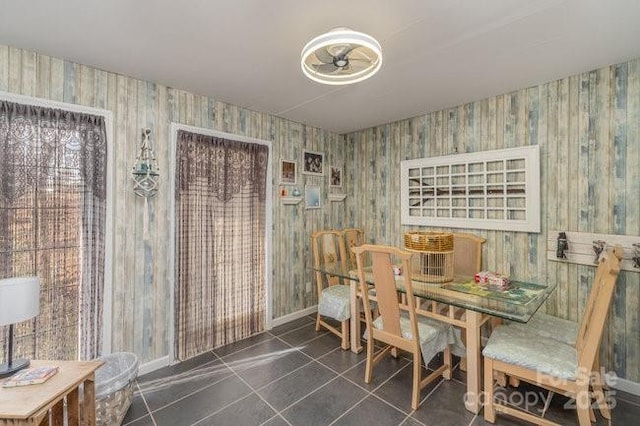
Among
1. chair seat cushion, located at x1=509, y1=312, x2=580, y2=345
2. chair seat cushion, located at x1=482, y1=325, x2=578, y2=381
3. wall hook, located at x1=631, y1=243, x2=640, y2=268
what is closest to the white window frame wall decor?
wall hook, located at x1=631, y1=243, x2=640, y2=268

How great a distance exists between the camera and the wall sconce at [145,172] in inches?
92.7

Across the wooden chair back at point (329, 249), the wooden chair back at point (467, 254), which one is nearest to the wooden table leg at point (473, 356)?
the wooden chair back at point (467, 254)

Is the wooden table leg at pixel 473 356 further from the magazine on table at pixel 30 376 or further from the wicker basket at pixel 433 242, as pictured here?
the magazine on table at pixel 30 376

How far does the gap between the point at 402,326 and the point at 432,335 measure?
226 mm

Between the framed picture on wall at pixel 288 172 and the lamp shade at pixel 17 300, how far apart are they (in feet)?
7.58

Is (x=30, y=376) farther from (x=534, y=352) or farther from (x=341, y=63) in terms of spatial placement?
(x=534, y=352)

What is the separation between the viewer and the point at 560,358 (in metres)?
1.74

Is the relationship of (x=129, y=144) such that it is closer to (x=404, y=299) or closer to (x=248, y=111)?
(x=248, y=111)

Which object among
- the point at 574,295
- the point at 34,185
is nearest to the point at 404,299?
the point at 574,295

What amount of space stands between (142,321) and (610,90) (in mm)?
4174

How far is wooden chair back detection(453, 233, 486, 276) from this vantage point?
2780 mm

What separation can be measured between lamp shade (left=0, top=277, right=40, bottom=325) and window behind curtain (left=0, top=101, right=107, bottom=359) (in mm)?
515

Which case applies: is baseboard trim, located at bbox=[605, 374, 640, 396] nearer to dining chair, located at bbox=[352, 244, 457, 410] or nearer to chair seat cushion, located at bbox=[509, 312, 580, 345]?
chair seat cushion, located at bbox=[509, 312, 580, 345]

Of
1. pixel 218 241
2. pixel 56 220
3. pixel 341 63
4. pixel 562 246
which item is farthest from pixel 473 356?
pixel 56 220
